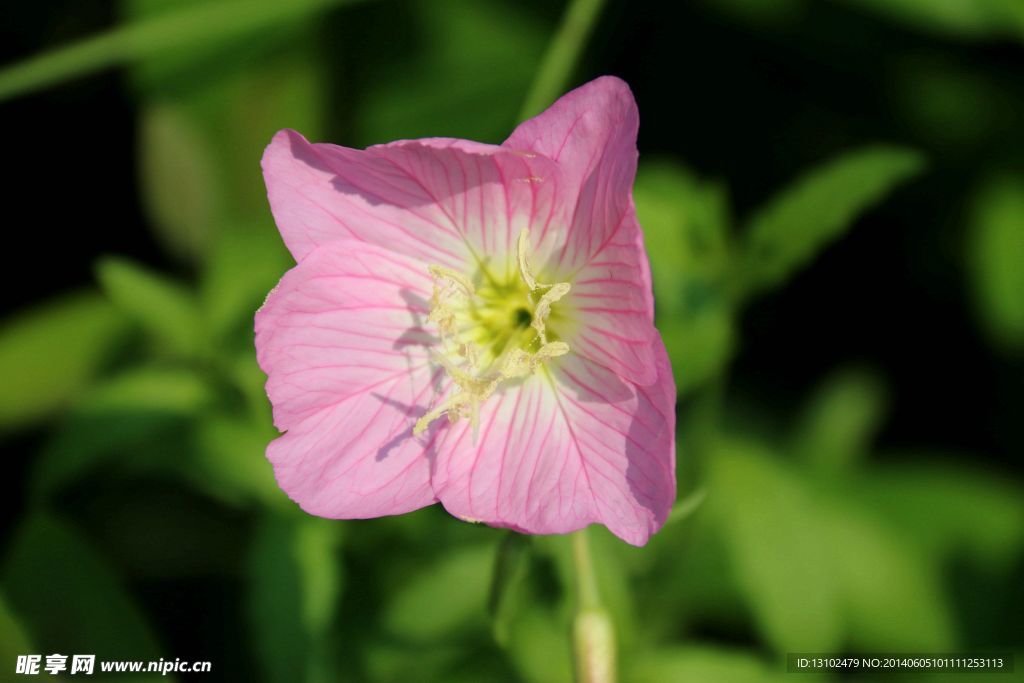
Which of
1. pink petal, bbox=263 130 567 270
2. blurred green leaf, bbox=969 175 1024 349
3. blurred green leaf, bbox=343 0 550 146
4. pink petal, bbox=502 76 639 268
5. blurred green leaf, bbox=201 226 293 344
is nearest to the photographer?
pink petal, bbox=502 76 639 268

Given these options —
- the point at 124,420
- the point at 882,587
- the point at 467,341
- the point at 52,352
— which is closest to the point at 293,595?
the point at 124,420

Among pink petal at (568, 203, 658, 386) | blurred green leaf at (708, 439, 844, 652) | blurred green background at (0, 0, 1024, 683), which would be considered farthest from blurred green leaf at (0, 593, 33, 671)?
blurred green leaf at (708, 439, 844, 652)

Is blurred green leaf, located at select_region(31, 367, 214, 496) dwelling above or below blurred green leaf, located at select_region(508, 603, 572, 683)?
above

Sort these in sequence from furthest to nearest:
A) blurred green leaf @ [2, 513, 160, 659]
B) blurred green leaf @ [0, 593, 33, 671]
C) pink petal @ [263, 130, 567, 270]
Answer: blurred green leaf @ [2, 513, 160, 659] → blurred green leaf @ [0, 593, 33, 671] → pink petal @ [263, 130, 567, 270]

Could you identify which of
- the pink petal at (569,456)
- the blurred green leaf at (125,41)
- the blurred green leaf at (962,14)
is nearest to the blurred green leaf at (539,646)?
the pink petal at (569,456)

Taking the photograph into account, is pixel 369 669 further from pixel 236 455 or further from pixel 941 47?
pixel 941 47

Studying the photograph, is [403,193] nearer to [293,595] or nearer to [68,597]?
[293,595]

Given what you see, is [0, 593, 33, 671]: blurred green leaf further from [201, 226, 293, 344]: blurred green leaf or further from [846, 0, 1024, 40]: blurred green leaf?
[846, 0, 1024, 40]: blurred green leaf
